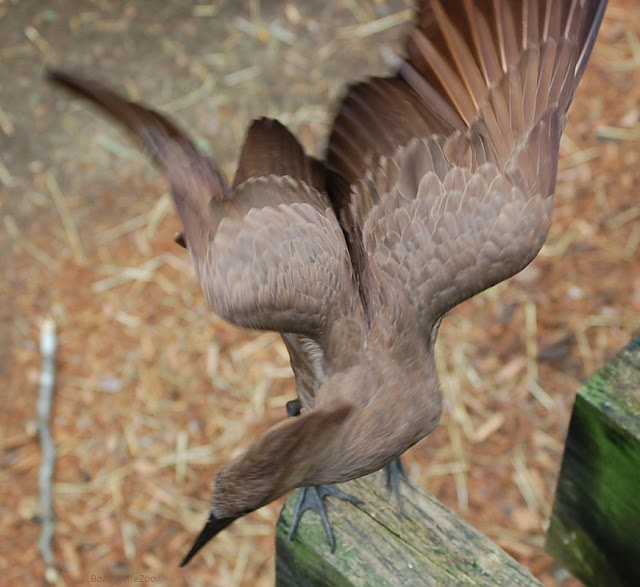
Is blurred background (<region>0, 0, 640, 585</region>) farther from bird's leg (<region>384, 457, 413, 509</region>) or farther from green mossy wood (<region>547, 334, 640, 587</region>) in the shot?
bird's leg (<region>384, 457, 413, 509</region>)

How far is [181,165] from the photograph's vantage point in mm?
2117

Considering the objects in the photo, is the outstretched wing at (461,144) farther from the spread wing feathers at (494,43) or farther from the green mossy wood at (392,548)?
the green mossy wood at (392,548)

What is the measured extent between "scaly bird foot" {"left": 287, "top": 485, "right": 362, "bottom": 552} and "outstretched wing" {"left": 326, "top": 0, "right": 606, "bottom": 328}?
1.55 feet

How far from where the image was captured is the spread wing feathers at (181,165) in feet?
6.84

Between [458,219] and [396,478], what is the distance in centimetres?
68

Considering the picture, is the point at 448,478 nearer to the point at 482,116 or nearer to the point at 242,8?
the point at 482,116

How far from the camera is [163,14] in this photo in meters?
5.27

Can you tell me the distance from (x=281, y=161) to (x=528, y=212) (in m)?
0.63

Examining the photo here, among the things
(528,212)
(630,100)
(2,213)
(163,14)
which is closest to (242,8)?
(163,14)

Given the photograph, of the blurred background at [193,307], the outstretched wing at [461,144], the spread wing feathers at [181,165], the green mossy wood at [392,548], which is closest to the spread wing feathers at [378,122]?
the outstretched wing at [461,144]

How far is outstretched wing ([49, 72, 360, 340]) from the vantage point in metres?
2.05

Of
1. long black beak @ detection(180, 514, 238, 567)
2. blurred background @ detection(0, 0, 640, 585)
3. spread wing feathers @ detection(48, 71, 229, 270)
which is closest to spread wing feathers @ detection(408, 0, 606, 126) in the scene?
spread wing feathers @ detection(48, 71, 229, 270)

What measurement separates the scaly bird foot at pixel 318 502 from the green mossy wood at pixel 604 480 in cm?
56

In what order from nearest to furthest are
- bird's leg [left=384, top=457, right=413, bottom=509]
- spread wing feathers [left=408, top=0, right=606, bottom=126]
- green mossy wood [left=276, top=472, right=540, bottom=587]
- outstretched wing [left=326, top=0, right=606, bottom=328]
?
green mossy wood [left=276, top=472, right=540, bottom=587], bird's leg [left=384, top=457, right=413, bottom=509], outstretched wing [left=326, top=0, right=606, bottom=328], spread wing feathers [left=408, top=0, right=606, bottom=126]
